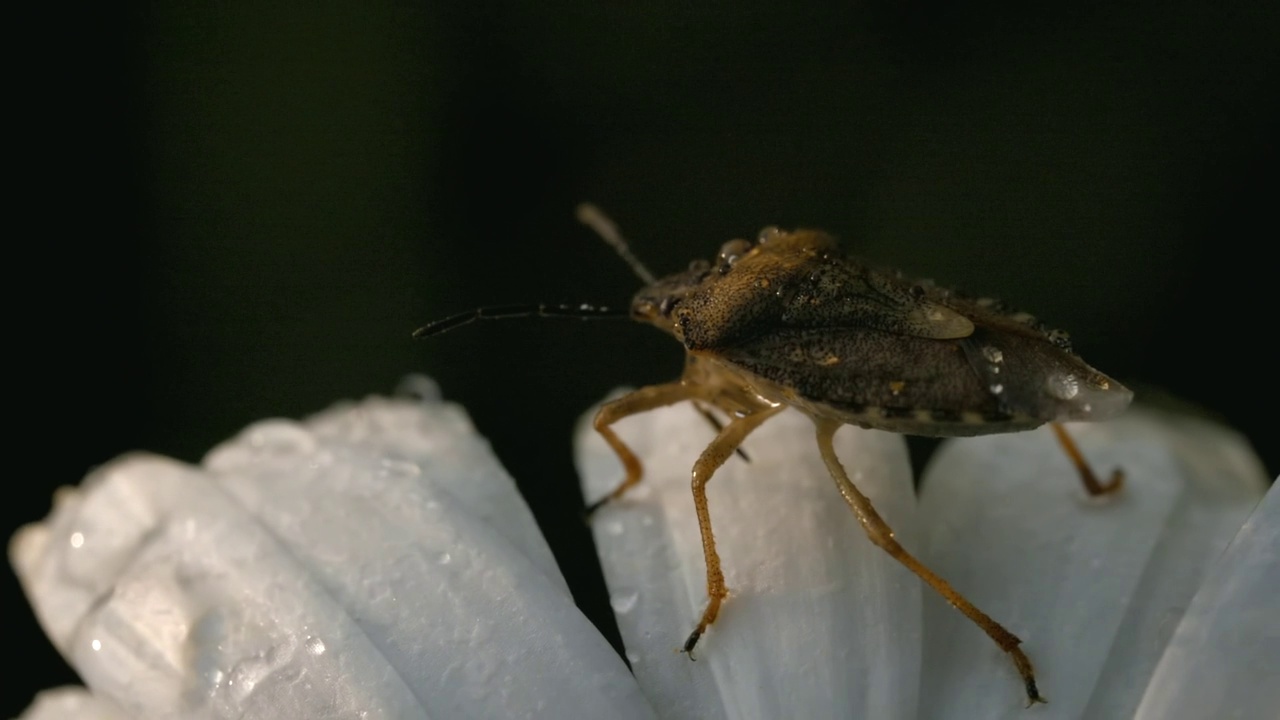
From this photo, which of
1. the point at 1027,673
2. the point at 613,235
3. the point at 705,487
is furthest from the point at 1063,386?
the point at 613,235

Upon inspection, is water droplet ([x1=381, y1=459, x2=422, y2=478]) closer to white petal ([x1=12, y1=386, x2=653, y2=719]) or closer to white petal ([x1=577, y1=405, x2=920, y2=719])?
white petal ([x1=12, y1=386, x2=653, y2=719])

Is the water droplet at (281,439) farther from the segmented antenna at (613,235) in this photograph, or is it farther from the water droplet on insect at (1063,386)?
the water droplet on insect at (1063,386)

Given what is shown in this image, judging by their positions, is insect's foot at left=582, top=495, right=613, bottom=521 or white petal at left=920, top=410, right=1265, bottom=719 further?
insect's foot at left=582, top=495, right=613, bottom=521

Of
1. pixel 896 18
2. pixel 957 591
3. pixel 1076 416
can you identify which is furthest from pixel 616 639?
pixel 896 18

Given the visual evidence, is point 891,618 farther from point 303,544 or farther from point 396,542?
point 303,544

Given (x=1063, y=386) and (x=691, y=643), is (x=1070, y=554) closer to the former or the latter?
(x=1063, y=386)

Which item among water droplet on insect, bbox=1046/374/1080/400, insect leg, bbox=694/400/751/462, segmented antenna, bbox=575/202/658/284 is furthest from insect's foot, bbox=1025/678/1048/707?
segmented antenna, bbox=575/202/658/284
